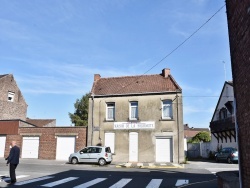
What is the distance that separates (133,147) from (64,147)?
700cm

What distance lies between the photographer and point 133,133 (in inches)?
1038

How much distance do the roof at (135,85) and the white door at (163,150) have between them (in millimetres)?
4629

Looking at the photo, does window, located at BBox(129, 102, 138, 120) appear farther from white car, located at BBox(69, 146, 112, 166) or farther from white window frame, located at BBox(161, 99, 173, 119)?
white car, located at BBox(69, 146, 112, 166)

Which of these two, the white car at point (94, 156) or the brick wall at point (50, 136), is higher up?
the brick wall at point (50, 136)

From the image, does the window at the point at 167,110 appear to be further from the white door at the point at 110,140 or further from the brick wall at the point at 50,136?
the brick wall at the point at 50,136

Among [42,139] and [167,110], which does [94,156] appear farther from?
[167,110]

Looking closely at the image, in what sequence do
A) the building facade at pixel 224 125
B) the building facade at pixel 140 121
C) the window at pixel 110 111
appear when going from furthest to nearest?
1. the building facade at pixel 224 125
2. the window at pixel 110 111
3. the building facade at pixel 140 121

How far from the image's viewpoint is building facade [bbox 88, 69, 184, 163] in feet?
84.2

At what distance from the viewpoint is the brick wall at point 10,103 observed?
34.3 metres

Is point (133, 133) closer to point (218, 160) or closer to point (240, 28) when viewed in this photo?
point (218, 160)

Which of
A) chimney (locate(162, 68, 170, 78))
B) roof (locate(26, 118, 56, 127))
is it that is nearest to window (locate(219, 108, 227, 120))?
chimney (locate(162, 68, 170, 78))

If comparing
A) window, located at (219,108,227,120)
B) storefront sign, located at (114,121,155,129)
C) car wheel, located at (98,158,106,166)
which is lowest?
car wheel, located at (98,158,106,166)

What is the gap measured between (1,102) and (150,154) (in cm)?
1961

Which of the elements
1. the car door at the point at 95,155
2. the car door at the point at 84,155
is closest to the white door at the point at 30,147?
the car door at the point at 84,155
